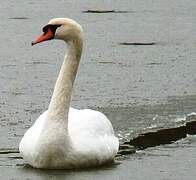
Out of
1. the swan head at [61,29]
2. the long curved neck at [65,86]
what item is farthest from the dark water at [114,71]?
the swan head at [61,29]

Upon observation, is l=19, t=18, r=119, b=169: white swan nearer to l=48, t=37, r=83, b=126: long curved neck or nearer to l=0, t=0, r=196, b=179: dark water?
l=48, t=37, r=83, b=126: long curved neck

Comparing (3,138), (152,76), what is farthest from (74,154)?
(152,76)

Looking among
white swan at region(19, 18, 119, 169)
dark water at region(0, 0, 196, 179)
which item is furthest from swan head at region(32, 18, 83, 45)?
dark water at region(0, 0, 196, 179)

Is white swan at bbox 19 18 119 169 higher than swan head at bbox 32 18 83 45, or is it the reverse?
swan head at bbox 32 18 83 45

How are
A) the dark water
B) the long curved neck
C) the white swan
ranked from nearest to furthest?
the white swan < the long curved neck < the dark water

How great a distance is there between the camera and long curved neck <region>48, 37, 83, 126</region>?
708 cm

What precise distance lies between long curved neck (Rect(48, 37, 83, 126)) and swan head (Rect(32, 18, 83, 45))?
65 millimetres

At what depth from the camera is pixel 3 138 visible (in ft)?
26.3

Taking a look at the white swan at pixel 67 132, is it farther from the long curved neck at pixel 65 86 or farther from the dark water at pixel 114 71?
the dark water at pixel 114 71

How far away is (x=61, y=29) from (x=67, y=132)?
85 cm

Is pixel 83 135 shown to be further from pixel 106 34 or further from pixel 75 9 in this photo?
pixel 75 9

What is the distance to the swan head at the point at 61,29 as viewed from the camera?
23.6 feet

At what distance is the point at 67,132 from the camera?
7.00 meters

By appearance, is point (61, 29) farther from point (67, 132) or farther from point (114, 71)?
point (114, 71)
